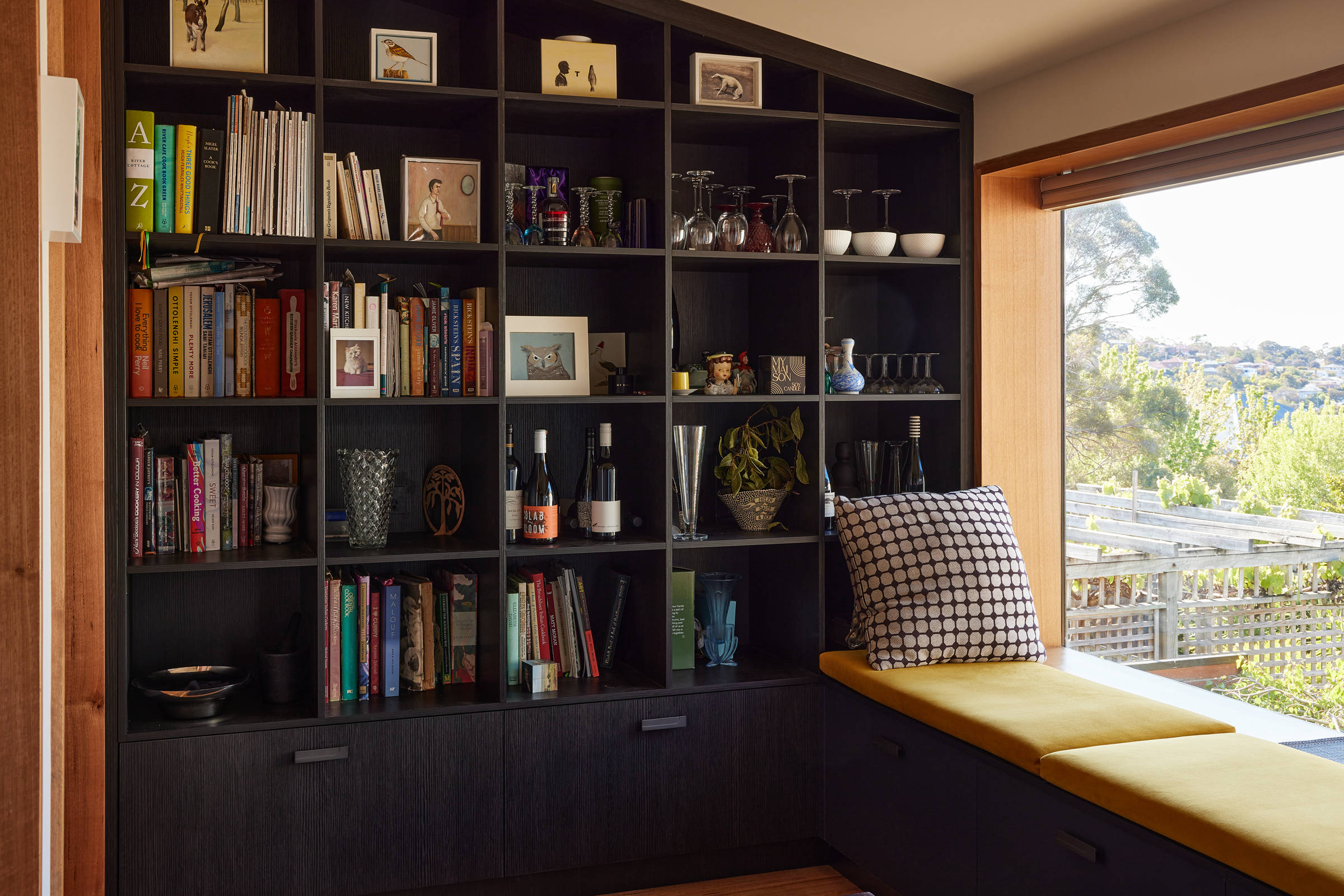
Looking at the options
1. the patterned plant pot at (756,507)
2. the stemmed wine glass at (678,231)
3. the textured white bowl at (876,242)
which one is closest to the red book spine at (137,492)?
the stemmed wine glass at (678,231)

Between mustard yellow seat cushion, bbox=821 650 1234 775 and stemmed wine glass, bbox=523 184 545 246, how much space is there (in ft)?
4.86

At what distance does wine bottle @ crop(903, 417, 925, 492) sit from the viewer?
331cm

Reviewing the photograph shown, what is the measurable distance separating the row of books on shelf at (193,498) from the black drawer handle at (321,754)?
57 centimetres

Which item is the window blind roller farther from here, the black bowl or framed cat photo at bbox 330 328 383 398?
the black bowl

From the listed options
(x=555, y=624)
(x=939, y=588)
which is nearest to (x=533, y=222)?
(x=555, y=624)

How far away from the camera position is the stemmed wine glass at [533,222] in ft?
9.85

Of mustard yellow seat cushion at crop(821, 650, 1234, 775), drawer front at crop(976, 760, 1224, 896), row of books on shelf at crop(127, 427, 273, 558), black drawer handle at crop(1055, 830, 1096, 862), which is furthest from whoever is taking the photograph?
row of books on shelf at crop(127, 427, 273, 558)

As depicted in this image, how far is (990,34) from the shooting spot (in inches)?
113

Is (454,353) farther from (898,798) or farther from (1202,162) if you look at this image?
(1202,162)

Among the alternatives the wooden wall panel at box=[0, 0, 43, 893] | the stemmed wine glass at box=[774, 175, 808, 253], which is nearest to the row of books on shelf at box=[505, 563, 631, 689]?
the stemmed wine glass at box=[774, 175, 808, 253]

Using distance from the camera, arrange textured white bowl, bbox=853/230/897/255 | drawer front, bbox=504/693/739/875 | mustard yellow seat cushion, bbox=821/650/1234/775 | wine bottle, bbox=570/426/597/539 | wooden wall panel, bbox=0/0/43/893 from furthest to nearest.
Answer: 1. textured white bowl, bbox=853/230/897/255
2. wine bottle, bbox=570/426/597/539
3. drawer front, bbox=504/693/739/875
4. mustard yellow seat cushion, bbox=821/650/1234/775
5. wooden wall panel, bbox=0/0/43/893

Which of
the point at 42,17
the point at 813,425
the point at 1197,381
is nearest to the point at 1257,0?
the point at 1197,381

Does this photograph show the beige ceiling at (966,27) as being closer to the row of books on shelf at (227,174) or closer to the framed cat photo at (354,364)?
the row of books on shelf at (227,174)

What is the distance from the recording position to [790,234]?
3.13 metres
